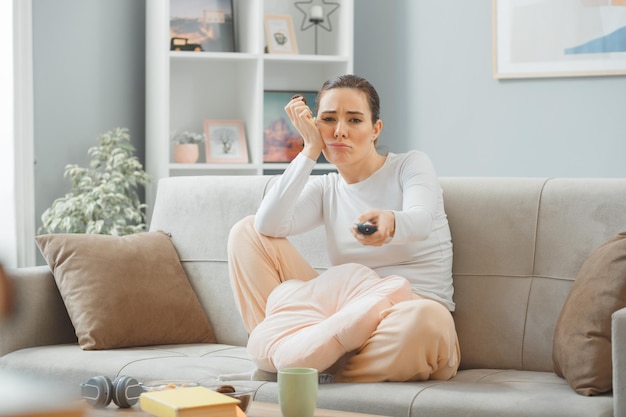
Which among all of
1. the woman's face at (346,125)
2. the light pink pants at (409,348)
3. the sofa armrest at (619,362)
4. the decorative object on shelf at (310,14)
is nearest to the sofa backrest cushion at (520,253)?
the light pink pants at (409,348)

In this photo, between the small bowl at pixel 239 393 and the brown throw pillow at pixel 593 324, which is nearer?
the small bowl at pixel 239 393

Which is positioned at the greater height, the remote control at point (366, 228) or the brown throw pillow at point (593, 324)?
the remote control at point (366, 228)

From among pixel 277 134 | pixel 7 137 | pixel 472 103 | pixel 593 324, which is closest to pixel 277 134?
pixel 277 134

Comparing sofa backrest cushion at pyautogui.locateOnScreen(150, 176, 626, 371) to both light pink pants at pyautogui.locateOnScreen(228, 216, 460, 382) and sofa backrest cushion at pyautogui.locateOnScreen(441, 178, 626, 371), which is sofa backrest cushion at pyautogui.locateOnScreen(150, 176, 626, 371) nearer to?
sofa backrest cushion at pyautogui.locateOnScreen(441, 178, 626, 371)

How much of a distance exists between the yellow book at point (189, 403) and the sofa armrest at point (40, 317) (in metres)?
1.31

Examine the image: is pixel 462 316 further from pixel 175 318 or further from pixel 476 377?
pixel 175 318

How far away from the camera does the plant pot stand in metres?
4.04

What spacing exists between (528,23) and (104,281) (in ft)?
8.12

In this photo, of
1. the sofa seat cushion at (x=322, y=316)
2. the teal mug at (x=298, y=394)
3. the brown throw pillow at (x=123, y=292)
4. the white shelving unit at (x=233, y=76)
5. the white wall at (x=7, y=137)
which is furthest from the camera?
the white shelving unit at (x=233, y=76)

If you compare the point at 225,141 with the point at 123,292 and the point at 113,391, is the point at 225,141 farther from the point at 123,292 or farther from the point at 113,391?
the point at 113,391

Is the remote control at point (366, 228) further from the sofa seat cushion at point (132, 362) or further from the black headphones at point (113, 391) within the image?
the black headphones at point (113, 391)

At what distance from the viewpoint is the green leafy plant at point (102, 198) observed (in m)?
3.57

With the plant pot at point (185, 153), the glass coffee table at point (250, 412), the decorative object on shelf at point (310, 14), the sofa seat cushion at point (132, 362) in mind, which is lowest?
the sofa seat cushion at point (132, 362)

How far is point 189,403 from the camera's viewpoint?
→ 115cm
